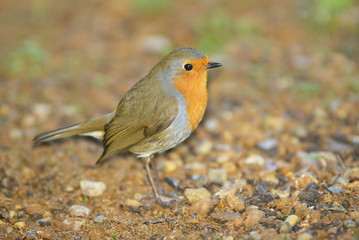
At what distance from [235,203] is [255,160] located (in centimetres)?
104

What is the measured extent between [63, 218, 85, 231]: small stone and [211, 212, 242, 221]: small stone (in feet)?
3.61

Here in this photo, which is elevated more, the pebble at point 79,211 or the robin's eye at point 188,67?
the robin's eye at point 188,67

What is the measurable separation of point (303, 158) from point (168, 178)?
54.8 inches

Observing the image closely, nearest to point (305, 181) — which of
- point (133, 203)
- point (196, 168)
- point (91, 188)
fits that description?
point (196, 168)

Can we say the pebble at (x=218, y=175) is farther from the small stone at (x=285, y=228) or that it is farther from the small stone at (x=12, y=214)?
the small stone at (x=12, y=214)

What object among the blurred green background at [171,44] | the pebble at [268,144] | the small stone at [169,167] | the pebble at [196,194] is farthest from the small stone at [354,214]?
the blurred green background at [171,44]

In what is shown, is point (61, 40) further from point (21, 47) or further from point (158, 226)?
point (158, 226)

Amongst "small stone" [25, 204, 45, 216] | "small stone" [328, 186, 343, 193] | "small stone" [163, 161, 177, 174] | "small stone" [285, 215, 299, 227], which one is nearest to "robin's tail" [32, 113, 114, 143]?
"small stone" [163, 161, 177, 174]

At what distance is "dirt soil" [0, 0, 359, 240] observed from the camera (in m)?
3.40

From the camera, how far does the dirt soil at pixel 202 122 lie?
3.40m

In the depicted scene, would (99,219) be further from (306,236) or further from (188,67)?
(306,236)

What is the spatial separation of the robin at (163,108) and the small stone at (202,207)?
0.35m

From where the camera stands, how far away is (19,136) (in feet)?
16.0

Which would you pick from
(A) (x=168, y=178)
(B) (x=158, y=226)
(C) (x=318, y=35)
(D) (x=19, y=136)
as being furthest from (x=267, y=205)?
(C) (x=318, y=35)
